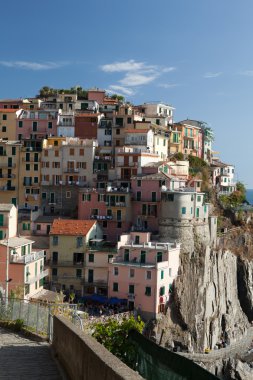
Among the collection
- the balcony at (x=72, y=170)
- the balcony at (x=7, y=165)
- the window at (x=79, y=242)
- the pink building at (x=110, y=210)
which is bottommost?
the window at (x=79, y=242)

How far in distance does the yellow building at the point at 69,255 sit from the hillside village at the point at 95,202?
106 millimetres

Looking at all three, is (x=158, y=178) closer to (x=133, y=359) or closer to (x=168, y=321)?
(x=168, y=321)

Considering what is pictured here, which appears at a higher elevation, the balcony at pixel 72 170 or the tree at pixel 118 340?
the balcony at pixel 72 170

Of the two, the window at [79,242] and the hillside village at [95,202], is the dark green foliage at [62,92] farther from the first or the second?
the window at [79,242]

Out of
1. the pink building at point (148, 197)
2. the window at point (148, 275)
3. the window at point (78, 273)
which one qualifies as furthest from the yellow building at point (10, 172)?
the window at point (148, 275)

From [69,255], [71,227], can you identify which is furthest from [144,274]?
[71,227]

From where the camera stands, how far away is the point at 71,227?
54.0m

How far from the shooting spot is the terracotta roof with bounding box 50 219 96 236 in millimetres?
53281

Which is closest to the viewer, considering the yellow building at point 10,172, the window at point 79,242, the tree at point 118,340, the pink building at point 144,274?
the tree at point 118,340

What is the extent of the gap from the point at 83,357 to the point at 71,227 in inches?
1735

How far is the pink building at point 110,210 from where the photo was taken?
2258 inches

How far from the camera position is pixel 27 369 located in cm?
1216

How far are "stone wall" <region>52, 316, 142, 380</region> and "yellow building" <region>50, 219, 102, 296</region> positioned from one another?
129 feet

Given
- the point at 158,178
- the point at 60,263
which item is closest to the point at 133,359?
the point at 60,263
